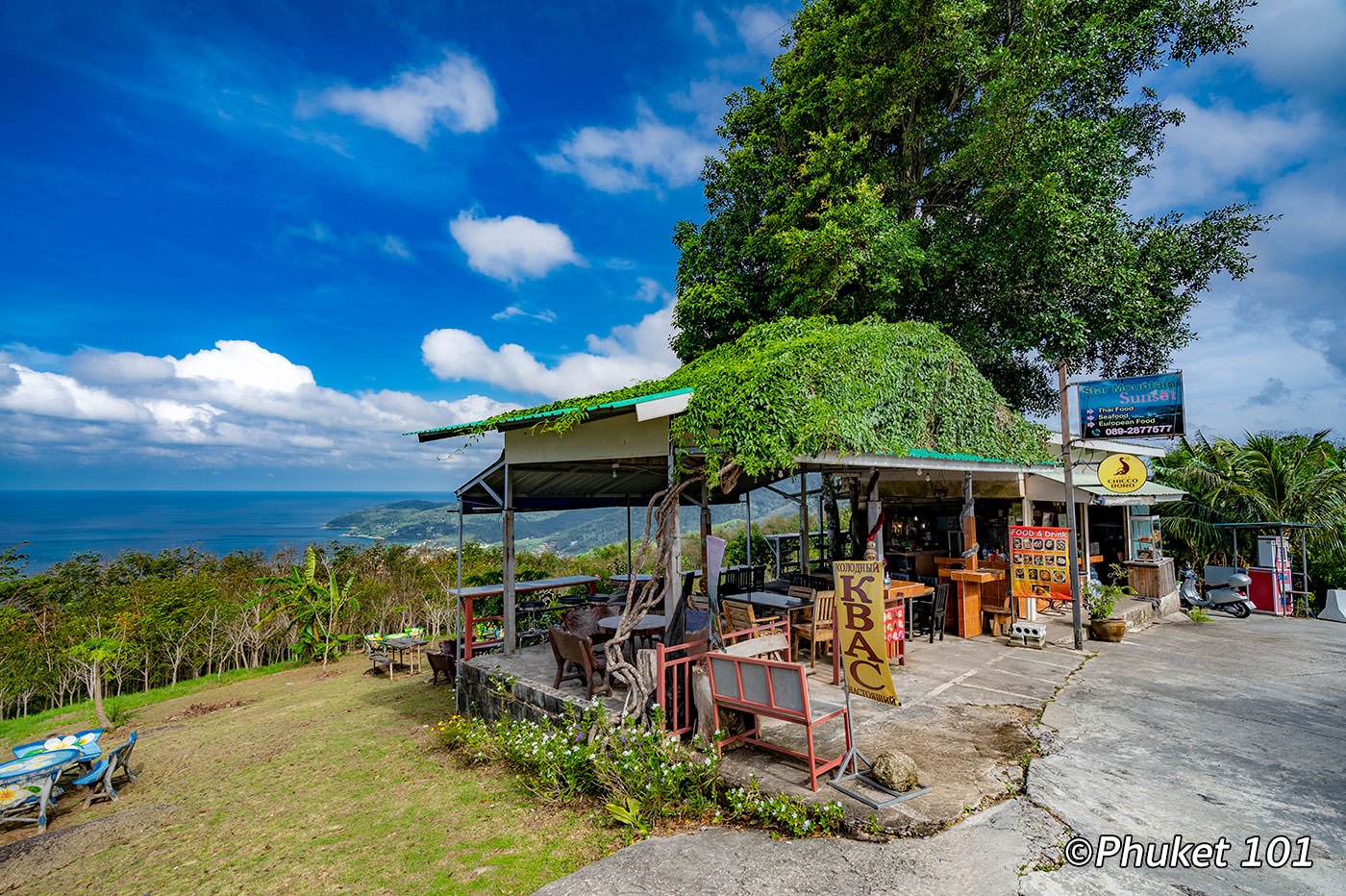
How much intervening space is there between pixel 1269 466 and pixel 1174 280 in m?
5.49

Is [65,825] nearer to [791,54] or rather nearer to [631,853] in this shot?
[631,853]

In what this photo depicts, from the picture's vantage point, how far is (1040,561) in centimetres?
902

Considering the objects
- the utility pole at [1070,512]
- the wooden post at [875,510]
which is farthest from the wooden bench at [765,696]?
the utility pole at [1070,512]

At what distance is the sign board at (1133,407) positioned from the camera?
30.5 ft

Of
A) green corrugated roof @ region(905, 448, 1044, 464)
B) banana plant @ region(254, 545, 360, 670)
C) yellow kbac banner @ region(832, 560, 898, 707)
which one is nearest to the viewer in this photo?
yellow kbac banner @ region(832, 560, 898, 707)

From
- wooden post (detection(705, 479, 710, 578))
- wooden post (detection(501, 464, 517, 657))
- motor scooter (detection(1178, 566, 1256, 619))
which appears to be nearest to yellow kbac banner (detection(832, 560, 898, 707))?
wooden post (detection(705, 479, 710, 578))

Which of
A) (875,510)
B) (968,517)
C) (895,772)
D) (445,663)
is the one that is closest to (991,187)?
(968,517)

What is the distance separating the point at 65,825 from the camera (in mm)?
6918

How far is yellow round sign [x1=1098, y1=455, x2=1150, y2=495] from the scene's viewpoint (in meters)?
9.66

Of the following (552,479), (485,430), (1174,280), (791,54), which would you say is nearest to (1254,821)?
(485,430)

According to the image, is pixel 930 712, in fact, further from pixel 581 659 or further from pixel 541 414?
pixel 541 414

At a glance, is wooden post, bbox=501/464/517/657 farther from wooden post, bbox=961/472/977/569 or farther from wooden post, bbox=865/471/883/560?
wooden post, bbox=961/472/977/569

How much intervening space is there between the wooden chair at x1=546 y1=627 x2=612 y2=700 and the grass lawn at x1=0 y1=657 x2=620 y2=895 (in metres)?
1.25

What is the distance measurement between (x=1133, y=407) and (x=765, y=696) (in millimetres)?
8554
